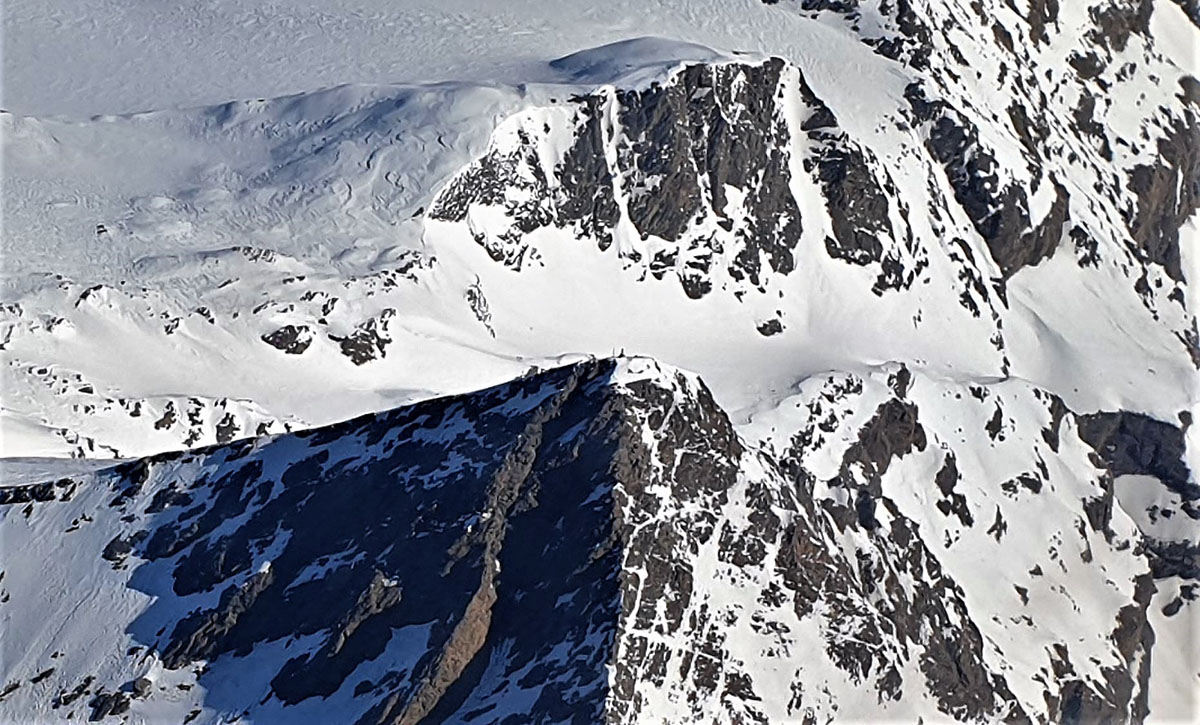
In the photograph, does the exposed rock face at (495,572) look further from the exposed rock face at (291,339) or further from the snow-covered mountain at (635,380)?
the exposed rock face at (291,339)

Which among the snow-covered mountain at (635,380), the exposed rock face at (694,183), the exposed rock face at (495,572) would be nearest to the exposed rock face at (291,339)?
the snow-covered mountain at (635,380)

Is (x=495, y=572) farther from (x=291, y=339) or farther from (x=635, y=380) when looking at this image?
(x=291, y=339)

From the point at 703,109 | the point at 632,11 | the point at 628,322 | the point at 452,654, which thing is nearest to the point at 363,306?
the point at 628,322

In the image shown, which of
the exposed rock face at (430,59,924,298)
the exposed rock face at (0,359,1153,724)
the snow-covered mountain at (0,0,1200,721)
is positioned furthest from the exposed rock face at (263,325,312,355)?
the exposed rock face at (0,359,1153,724)

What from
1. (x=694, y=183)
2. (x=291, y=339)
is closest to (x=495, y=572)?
(x=291, y=339)

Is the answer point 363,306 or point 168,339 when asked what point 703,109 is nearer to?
point 363,306
